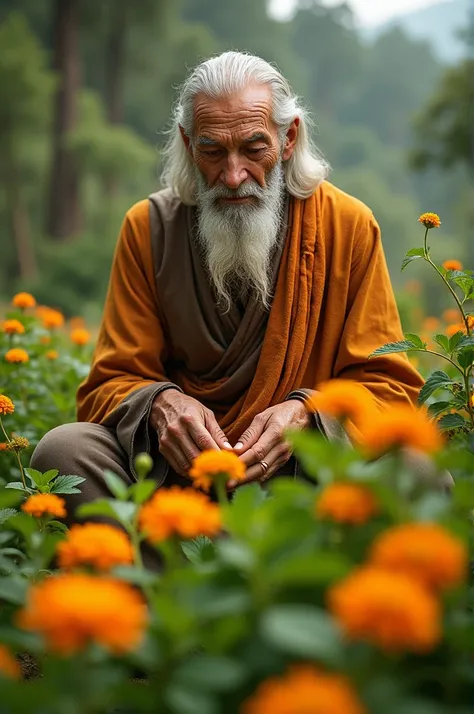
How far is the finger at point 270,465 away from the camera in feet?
7.97

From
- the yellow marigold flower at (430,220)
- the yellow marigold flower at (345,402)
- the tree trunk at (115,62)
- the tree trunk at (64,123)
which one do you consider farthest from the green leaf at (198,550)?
the tree trunk at (115,62)

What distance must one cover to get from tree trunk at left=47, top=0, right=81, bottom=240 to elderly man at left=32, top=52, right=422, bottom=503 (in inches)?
494

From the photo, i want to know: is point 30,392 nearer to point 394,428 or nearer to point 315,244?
point 315,244

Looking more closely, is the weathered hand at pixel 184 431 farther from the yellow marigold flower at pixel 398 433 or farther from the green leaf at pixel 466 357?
the yellow marigold flower at pixel 398 433

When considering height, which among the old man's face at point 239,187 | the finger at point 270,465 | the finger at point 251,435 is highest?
the old man's face at point 239,187

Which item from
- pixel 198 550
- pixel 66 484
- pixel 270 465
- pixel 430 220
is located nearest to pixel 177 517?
pixel 198 550

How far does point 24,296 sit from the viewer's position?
3.27 meters

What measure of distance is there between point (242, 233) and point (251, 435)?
26.5 inches

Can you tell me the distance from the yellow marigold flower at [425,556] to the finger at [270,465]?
4.70 feet

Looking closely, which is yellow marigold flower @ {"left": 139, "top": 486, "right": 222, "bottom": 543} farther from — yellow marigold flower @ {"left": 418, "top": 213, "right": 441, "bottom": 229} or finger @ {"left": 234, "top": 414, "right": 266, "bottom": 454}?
yellow marigold flower @ {"left": 418, "top": 213, "right": 441, "bottom": 229}

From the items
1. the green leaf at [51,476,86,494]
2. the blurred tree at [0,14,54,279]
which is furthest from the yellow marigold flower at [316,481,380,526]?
the blurred tree at [0,14,54,279]

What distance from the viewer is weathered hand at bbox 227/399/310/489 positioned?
243 centimetres

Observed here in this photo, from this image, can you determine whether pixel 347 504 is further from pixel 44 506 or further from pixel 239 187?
pixel 239 187

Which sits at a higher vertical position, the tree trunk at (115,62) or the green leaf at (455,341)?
the tree trunk at (115,62)
